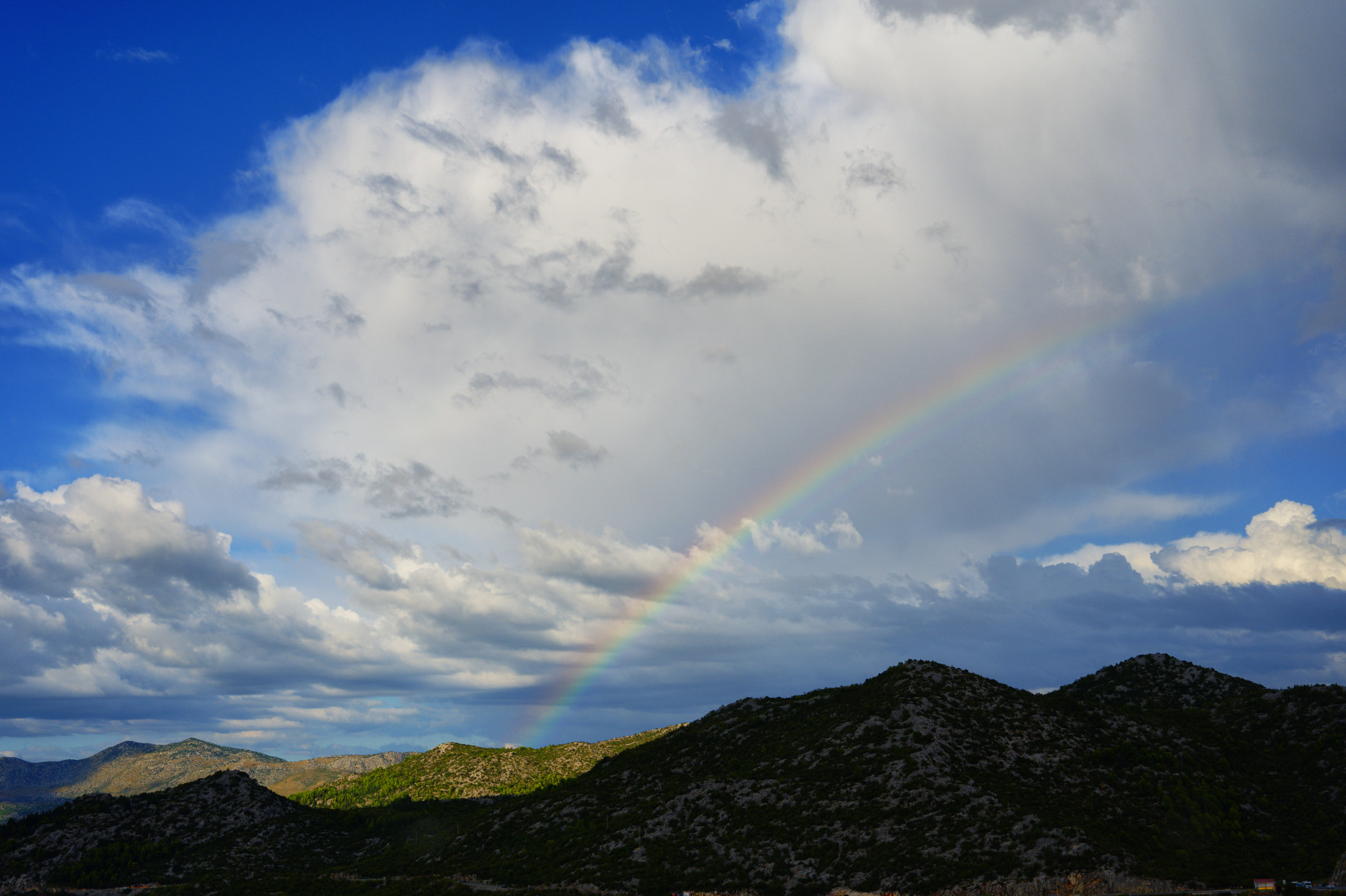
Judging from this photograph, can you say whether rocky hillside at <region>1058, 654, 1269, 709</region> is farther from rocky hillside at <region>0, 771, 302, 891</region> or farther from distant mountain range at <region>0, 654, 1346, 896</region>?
rocky hillside at <region>0, 771, 302, 891</region>

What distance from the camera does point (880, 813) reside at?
90688 mm

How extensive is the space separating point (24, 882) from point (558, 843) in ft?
338

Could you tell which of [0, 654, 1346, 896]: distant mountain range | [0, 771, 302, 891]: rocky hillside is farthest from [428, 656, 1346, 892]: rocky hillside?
[0, 771, 302, 891]: rocky hillside

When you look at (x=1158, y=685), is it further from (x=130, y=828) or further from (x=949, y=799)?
(x=130, y=828)

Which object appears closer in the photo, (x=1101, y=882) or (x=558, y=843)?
(x=1101, y=882)

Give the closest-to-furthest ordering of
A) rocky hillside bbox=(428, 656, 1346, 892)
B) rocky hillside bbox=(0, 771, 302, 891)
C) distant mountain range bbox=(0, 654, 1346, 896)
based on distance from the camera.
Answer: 1. rocky hillside bbox=(428, 656, 1346, 892)
2. distant mountain range bbox=(0, 654, 1346, 896)
3. rocky hillside bbox=(0, 771, 302, 891)

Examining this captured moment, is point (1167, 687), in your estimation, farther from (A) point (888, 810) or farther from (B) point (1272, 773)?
(A) point (888, 810)

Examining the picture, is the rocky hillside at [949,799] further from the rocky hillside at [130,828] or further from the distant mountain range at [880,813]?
the rocky hillside at [130,828]

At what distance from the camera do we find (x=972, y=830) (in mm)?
81500

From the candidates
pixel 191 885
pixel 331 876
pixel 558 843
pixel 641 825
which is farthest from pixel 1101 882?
pixel 191 885

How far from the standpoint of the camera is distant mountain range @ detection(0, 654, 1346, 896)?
3068 inches

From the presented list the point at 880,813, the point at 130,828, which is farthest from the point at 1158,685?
the point at 130,828

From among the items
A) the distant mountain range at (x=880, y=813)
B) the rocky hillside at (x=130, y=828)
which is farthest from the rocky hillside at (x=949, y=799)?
the rocky hillside at (x=130, y=828)

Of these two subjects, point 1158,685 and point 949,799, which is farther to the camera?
point 1158,685
